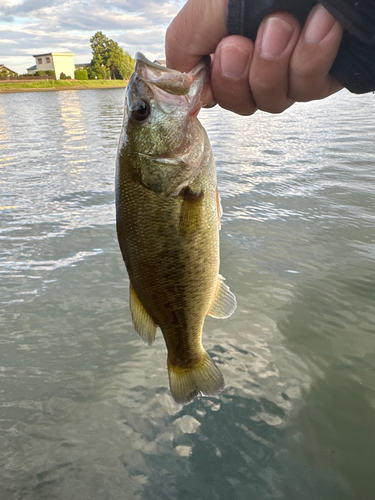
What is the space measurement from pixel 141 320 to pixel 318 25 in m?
1.70

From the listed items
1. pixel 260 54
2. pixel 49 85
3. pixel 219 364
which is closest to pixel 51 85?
pixel 49 85

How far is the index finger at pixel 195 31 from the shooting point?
1893mm

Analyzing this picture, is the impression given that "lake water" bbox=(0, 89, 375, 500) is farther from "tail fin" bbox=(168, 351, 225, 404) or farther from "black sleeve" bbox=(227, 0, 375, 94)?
"black sleeve" bbox=(227, 0, 375, 94)

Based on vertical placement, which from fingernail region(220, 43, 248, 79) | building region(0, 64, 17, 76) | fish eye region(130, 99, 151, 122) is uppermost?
building region(0, 64, 17, 76)

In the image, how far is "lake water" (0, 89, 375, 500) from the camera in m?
2.35

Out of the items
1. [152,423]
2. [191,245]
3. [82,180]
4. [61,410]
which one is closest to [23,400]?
[61,410]

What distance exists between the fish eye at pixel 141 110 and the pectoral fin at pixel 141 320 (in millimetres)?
906

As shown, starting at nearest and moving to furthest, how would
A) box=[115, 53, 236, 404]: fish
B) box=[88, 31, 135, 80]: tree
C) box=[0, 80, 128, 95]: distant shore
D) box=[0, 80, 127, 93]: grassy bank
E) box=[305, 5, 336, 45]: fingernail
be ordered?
box=[305, 5, 336, 45]: fingernail < box=[115, 53, 236, 404]: fish < box=[0, 80, 128, 95]: distant shore < box=[0, 80, 127, 93]: grassy bank < box=[88, 31, 135, 80]: tree

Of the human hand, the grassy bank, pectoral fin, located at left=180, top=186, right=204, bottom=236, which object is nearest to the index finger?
the human hand

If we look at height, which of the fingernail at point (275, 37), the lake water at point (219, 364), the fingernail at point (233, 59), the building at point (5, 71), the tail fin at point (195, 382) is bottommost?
the lake water at point (219, 364)

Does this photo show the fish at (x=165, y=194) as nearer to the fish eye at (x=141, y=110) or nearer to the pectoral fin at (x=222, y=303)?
the fish eye at (x=141, y=110)

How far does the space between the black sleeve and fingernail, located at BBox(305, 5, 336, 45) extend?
0.17 ft

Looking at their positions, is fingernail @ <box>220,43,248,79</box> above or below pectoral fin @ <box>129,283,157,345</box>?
above

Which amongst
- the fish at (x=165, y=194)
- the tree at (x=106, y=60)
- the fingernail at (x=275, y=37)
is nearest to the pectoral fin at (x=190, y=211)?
the fish at (x=165, y=194)
